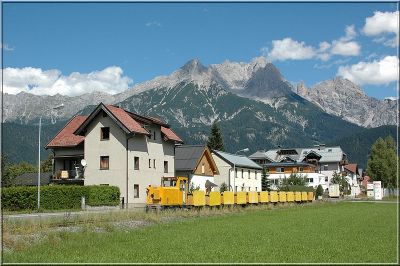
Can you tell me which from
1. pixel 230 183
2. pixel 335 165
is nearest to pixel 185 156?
pixel 230 183

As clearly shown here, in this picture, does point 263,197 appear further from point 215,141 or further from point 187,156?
point 215,141

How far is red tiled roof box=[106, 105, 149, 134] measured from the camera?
5544 cm

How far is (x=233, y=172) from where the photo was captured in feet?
273

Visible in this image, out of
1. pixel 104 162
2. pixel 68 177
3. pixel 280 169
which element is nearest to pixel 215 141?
pixel 280 169

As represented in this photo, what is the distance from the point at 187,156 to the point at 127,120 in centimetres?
1767

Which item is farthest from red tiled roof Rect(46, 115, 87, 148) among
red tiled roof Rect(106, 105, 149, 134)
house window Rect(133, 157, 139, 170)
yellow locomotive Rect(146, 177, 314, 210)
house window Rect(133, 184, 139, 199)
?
yellow locomotive Rect(146, 177, 314, 210)

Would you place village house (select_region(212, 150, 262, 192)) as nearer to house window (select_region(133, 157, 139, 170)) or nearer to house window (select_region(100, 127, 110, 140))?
house window (select_region(133, 157, 139, 170))

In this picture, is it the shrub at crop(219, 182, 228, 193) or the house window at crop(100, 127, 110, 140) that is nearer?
the house window at crop(100, 127, 110, 140)

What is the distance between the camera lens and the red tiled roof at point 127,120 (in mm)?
55438

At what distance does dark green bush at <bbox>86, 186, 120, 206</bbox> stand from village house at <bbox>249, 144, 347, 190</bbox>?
6742 cm

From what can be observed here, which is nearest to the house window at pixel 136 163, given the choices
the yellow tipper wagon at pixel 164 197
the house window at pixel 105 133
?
the house window at pixel 105 133

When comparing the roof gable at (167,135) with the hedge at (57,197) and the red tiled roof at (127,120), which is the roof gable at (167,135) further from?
the hedge at (57,197)

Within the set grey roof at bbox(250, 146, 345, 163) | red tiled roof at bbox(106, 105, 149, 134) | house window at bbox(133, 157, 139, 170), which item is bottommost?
Answer: house window at bbox(133, 157, 139, 170)

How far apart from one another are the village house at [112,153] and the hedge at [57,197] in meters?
5.30
